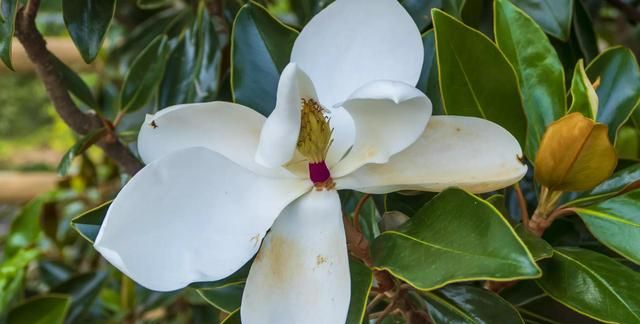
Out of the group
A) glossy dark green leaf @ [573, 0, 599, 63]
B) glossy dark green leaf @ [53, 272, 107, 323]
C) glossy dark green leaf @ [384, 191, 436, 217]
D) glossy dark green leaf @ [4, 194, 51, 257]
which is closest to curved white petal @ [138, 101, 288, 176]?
glossy dark green leaf @ [384, 191, 436, 217]

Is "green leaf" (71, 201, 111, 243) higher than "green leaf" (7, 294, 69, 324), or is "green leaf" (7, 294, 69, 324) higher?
"green leaf" (71, 201, 111, 243)

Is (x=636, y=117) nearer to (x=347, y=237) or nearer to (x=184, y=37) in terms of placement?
Answer: (x=347, y=237)

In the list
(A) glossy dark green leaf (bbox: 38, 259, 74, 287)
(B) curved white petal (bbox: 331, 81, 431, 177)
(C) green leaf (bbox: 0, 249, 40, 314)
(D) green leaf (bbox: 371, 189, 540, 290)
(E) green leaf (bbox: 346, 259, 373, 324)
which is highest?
(B) curved white petal (bbox: 331, 81, 431, 177)

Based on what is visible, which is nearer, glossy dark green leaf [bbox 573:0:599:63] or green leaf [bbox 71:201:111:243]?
green leaf [bbox 71:201:111:243]

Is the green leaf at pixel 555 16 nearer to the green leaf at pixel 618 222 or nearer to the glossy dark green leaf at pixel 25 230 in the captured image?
the green leaf at pixel 618 222

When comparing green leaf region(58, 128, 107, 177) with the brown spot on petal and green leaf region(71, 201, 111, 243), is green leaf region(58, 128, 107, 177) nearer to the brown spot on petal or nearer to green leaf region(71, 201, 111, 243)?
green leaf region(71, 201, 111, 243)

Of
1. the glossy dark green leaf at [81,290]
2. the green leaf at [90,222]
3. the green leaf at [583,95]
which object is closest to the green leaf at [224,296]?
the green leaf at [90,222]

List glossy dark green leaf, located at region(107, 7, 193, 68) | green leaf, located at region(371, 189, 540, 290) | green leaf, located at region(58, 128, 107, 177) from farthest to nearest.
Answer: glossy dark green leaf, located at region(107, 7, 193, 68) < green leaf, located at region(58, 128, 107, 177) < green leaf, located at region(371, 189, 540, 290)

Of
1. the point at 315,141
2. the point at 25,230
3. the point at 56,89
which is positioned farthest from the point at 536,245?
the point at 25,230
